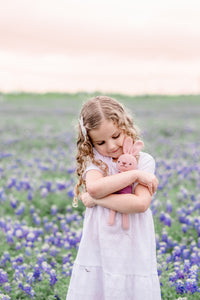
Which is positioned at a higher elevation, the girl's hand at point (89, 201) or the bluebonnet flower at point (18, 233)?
the girl's hand at point (89, 201)

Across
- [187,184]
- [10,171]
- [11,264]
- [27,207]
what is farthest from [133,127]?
[10,171]

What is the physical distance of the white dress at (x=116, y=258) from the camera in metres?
3.39

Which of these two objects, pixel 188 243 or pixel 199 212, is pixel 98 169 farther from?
pixel 199 212

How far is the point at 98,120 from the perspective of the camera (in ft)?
11.0

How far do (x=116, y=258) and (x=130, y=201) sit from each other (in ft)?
1.51

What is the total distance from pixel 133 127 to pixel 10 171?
21.9ft

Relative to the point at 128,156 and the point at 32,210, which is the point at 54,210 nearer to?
the point at 32,210

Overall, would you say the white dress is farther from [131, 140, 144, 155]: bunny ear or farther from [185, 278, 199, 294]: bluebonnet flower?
[185, 278, 199, 294]: bluebonnet flower

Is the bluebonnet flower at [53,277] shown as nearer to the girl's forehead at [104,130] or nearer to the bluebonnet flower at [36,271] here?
the bluebonnet flower at [36,271]

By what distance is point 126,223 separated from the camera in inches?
132

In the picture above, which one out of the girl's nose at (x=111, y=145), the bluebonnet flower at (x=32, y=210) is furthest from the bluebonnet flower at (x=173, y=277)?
the bluebonnet flower at (x=32, y=210)

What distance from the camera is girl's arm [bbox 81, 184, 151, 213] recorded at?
3.26 metres

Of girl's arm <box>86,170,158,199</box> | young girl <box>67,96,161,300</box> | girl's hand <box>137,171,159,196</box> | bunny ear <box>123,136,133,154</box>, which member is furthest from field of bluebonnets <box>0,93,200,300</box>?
girl's hand <box>137,171,159,196</box>

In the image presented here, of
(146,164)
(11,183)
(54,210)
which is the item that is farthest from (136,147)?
(11,183)
